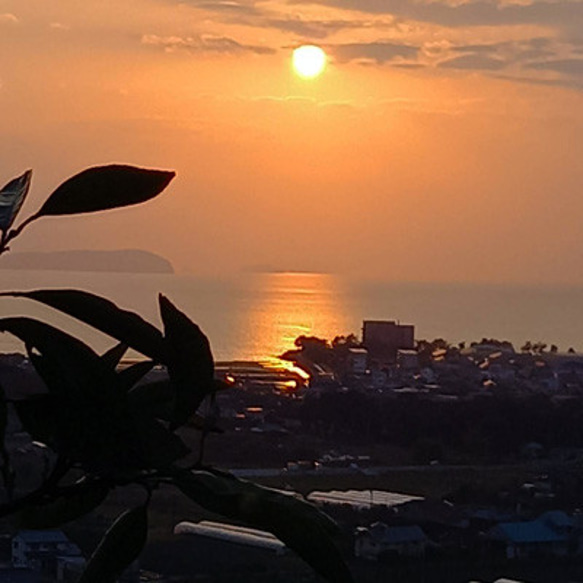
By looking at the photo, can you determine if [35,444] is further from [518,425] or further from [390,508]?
[518,425]

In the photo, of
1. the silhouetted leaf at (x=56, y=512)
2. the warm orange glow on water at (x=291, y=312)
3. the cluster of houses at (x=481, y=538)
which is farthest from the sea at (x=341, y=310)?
the silhouetted leaf at (x=56, y=512)

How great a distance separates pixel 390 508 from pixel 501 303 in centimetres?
3669

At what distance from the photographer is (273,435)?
1122 centimetres

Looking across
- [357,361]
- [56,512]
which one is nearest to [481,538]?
[56,512]

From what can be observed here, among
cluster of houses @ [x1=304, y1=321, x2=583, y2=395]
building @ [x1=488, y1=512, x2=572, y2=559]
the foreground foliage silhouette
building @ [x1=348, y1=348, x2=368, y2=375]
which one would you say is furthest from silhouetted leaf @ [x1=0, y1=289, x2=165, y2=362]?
building @ [x1=348, y1=348, x2=368, y2=375]

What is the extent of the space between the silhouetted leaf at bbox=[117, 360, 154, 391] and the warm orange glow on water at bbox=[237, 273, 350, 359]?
20.2 metres

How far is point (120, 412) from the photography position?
0.56 meters

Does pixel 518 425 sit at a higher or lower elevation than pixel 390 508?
higher

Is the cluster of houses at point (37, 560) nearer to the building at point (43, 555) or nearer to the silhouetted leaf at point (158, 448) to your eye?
the building at point (43, 555)

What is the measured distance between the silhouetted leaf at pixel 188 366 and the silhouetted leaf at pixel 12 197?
82mm

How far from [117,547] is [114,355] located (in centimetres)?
8

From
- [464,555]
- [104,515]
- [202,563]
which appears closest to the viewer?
[104,515]

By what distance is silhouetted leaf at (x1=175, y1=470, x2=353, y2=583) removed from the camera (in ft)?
1.80

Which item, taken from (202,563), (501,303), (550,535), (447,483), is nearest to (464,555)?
(550,535)
